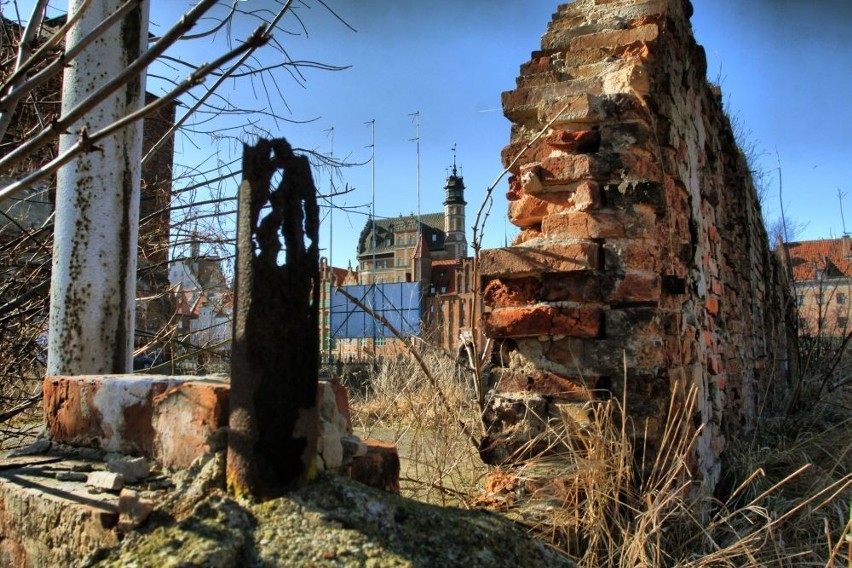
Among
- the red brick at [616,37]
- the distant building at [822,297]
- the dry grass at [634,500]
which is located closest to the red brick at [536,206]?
the red brick at [616,37]

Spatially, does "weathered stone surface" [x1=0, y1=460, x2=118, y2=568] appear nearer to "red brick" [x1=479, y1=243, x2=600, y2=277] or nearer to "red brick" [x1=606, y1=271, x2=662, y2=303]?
"red brick" [x1=479, y1=243, x2=600, y2=277]

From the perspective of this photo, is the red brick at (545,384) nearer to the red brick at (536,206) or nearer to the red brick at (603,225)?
the red brick at (603,225)

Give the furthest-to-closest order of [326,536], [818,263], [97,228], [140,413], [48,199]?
[818,263], [48,199], [97,228], [140,413], [326,536]

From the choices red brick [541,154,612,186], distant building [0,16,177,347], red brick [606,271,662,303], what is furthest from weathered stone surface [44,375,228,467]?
red brick [541,154,612,186]

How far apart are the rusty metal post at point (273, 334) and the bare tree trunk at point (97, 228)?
3.44 ft

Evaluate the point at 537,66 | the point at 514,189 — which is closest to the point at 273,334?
the point at 514,189

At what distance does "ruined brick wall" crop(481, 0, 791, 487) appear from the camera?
2582mm

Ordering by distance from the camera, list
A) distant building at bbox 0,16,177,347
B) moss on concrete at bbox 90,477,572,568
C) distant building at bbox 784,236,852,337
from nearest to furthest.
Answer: moss on concrete at bbox 90,477,572,568 < distant building at bbox 0,16,177,347 < distant building at bbox 784,236,852,337

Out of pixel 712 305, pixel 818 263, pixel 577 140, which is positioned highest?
pixel 818 263

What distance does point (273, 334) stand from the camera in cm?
122

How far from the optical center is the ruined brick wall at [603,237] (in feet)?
8.47

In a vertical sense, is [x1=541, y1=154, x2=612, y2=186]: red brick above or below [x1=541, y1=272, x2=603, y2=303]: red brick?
above

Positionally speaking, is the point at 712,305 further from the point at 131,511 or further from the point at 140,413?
the point at 131,511

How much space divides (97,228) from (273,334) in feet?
3.86
